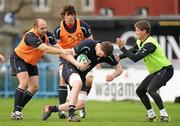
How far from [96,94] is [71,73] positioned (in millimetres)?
13947

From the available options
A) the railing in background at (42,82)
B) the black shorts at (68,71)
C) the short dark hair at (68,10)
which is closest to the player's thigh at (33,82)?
the black shorts at (68,71)

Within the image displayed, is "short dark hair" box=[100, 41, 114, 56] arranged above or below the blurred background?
below

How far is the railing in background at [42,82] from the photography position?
117 feet

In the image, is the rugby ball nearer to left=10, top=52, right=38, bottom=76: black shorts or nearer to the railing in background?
left=10, top=52, right=38, bottom=76: black shorts

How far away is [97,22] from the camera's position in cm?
4438

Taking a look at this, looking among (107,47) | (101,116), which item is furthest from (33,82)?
(107,47)

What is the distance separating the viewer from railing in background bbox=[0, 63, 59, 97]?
35.7 meters

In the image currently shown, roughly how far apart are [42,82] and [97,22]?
885 centimetres

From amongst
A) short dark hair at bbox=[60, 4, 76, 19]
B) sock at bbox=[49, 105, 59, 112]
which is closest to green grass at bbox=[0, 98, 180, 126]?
sock at bbox=[49, 105, 59, 112]

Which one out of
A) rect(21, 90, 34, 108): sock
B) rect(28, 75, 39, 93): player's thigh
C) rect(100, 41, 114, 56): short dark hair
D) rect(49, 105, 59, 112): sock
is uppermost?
rect(100, 41, 114, 56): short dark hair

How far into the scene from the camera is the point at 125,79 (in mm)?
33000

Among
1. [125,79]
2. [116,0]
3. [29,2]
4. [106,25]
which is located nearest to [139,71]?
[125,79]

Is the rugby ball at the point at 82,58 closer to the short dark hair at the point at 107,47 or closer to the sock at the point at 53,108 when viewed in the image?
the short dark hair at the point at 107,47

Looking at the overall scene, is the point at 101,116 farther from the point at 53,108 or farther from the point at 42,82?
the point at 42,82
